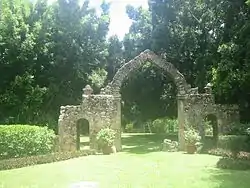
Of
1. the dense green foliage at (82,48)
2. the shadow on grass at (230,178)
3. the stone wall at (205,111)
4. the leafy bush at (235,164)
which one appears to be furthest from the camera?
the dense green foliage at (82,48)

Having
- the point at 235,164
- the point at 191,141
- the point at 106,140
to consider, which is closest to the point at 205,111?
the point at 191,141

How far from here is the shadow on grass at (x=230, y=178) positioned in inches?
540

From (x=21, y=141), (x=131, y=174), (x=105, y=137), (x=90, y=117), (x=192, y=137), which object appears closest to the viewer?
(x=131, y=174)

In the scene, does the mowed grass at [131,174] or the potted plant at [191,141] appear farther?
the potted plant at [191,141]

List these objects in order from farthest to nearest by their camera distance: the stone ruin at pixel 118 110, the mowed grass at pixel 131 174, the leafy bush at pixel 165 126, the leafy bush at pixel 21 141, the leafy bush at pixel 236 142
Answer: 1. the leafy bush at pixel 165 126
2. the stone ruin at pixel 118 110
3. the leafy bush at pixel 21 141
4. the leafy bush at pixel 236 142
5. the mowed grass at pixel 131 174

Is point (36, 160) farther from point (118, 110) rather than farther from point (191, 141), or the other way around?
point (191, 141)

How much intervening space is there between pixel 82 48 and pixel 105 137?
9821 millimetres

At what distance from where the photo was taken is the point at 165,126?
47.5 metres

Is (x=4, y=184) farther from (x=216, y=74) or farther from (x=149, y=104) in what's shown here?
(x=149, y=104)

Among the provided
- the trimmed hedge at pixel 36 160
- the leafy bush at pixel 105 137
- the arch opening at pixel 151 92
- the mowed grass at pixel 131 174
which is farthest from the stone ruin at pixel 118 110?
the arch opening at pixel 151 92

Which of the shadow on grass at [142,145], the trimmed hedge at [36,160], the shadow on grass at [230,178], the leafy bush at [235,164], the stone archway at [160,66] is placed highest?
the stone archway at [160,66]

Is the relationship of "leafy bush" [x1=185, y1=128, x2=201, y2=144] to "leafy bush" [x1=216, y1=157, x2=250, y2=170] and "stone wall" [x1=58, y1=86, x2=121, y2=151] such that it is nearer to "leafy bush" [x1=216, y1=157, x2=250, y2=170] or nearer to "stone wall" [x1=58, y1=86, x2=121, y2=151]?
"stone wall" [x1=58, y1=86, x2=121, y2=151]

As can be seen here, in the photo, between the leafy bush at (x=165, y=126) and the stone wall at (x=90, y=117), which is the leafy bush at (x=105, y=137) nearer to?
the stone wall at (x=90, y=117)

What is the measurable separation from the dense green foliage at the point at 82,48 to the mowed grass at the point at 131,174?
26.6ft
